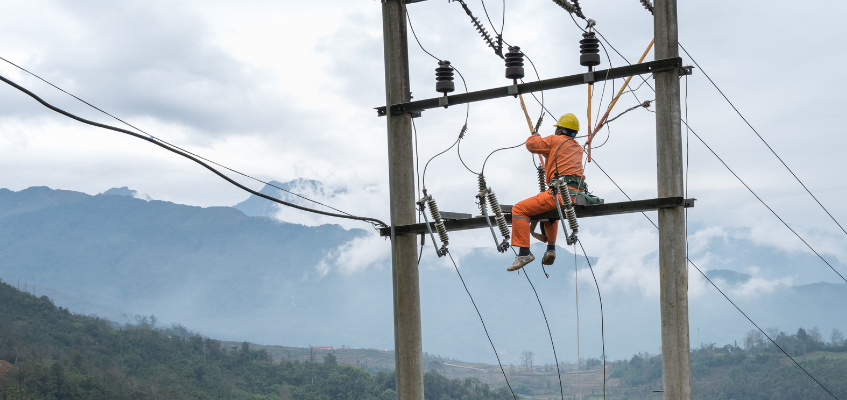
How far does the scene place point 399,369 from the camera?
994cm

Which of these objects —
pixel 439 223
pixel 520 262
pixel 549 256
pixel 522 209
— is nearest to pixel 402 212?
pixel 439 223

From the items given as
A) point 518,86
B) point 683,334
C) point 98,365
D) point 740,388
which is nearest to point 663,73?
point 518,86

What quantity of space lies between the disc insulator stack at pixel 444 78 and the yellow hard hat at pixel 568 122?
1.44 meters

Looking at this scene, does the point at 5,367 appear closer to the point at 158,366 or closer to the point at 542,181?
the point at 158,366

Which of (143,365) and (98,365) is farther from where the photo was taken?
(143,365)

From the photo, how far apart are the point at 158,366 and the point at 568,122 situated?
170 metres

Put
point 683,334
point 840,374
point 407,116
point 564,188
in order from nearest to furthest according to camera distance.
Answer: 1. point 683,334
2. point 564,188
3. point 407,116
4. point 840,374

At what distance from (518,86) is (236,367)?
578ft

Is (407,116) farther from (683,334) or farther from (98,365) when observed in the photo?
(98,365)

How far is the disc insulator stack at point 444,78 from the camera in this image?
32.9ft

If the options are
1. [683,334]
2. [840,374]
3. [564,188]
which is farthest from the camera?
[840,374]

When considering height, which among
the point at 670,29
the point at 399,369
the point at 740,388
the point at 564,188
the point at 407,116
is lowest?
the point at 740,388

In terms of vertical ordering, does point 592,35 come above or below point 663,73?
above

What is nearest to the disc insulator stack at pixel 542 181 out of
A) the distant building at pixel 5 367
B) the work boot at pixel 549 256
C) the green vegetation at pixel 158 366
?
the work boot at pixel 549 256
